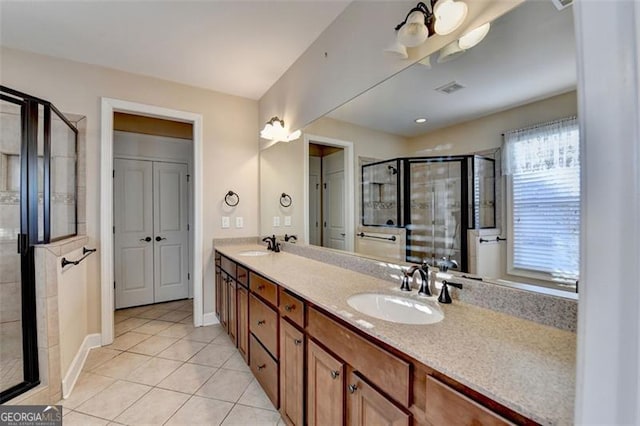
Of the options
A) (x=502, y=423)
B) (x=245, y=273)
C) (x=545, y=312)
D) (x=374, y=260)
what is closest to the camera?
(x=502, y=423)

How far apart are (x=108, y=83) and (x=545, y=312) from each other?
364 cm

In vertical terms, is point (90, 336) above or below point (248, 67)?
below

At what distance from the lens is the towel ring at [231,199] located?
3.24 m

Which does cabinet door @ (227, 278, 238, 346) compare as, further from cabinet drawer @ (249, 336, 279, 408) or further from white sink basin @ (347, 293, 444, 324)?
white sink basin @ (347, 293, 444, 324)

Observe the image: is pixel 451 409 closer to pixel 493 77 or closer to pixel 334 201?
pixel 493 77

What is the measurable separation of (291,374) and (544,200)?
1412mm

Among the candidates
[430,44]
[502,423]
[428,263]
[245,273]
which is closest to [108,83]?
[245,273]

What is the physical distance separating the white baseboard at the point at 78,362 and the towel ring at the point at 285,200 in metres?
2.11

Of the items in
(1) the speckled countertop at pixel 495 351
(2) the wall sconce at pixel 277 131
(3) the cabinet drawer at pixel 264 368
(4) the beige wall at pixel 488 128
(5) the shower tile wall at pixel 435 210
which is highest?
(2) the wall sconce at pixel 277 131

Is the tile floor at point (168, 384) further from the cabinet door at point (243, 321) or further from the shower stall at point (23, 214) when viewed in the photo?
the shower stall at point (23, 214)

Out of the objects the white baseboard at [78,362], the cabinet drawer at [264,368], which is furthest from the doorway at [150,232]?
the cabinet drawer at [264,368]

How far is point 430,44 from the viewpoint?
1371 millimetres

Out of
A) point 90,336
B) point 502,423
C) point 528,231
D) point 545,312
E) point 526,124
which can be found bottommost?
point 90,336

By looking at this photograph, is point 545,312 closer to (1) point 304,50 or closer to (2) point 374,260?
(2) point 374,260
